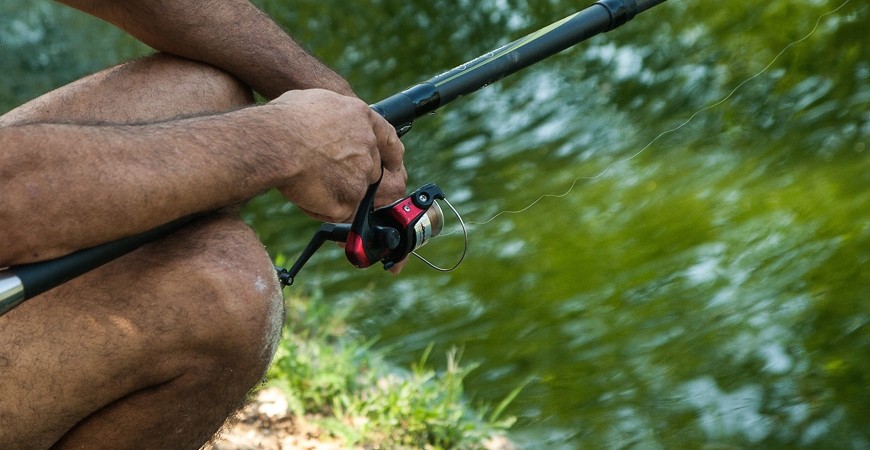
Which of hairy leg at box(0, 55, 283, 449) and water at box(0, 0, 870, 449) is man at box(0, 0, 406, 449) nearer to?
hairy leg at box(0, 55, 283, 449)

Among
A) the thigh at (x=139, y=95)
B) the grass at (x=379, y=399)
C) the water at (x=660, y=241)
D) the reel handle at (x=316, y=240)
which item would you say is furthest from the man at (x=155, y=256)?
the water at (x=660, y=241)

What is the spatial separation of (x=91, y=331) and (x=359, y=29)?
4.79 m

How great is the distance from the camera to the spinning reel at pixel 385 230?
5.78ft

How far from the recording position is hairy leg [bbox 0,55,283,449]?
4.99 feet

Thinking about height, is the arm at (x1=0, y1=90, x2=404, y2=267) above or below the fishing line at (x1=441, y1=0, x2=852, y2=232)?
above

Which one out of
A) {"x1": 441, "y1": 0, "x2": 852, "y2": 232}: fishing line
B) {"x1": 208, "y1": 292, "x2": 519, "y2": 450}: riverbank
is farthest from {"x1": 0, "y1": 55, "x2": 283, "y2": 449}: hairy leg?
{"x1": 441, "y1": 0, "x2": 852, "y2": 232}: fishing line

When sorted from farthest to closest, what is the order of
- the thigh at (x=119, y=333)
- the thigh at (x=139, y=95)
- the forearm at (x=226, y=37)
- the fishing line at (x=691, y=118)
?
the fishing line at (x=691, y=118), the forearm at (x=226, y=37), the thigh at (x=139, y=95), the thigh at (x=119, y=333)

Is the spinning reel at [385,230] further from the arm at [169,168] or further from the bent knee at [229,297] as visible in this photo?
the bent knee at [229,297]

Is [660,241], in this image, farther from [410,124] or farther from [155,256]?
[155,256]

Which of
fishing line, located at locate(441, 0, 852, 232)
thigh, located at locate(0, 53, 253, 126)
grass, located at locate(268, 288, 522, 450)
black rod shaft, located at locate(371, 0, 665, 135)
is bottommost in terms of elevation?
grass, located at locate(268, 288, 522, 450)

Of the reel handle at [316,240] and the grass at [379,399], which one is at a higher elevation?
the reel handle at [316,240]

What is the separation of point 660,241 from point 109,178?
6.61ft

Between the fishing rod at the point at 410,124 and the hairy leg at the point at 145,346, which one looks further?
the fishing rod at the point at 410,124

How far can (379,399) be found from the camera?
8.54 feet
